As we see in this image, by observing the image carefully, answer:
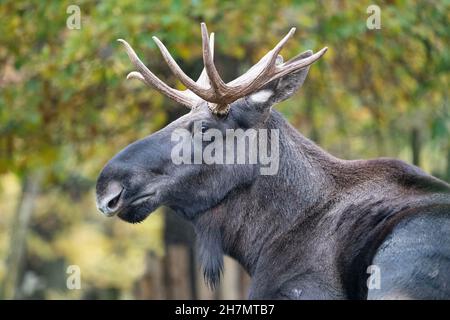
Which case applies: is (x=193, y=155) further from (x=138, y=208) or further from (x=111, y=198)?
(x=111, y=198)

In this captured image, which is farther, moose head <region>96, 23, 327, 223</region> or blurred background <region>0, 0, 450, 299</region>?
blurred background <region>0, 0, 450, 299</region>

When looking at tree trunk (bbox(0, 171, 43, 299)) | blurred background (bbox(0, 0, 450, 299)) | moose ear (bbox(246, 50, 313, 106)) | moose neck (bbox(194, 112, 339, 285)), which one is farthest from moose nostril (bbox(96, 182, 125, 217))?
tree trunk (bbox(0, 171, 43, 299))

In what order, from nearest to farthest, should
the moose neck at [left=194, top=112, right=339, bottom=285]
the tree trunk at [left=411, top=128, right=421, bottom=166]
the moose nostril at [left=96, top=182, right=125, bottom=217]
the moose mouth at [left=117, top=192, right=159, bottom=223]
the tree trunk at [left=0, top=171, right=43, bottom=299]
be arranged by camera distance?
1. the moose nostril at [left=96, top=182, right=125, bottom=217]
2. the moose mouth at [left=117, top=192, right=159, bottom=223]
3. the moose neck at [left=194, top=112, right=339, bottom=285]
4. the tree trunk at [left=411, top=128, right=421, bottom=166]
5. the tree trunk at [left=0, top=171, right=43, bottom=299]

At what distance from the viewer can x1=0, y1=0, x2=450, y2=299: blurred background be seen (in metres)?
11.7

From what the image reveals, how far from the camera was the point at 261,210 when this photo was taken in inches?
262

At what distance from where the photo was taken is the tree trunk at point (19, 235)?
16.2m

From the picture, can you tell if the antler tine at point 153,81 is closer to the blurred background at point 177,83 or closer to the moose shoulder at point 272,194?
the moose shoulder at point 272,194

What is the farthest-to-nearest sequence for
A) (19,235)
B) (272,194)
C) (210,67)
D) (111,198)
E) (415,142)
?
(19,235) < (415,142) < (272,194) < (210,67) < (111,198)

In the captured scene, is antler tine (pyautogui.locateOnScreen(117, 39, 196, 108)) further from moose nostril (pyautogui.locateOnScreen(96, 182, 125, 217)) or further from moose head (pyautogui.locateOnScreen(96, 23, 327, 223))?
moose nostril (pyautogui.locateOnScreen(96, 182, 125, 217))

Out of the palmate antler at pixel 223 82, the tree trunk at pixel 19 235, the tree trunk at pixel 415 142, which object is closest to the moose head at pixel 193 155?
the palmate antler at pixel 223 82

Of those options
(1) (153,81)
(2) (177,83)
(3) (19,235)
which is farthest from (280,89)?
(3) (19,235)

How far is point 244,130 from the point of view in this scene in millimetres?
6648

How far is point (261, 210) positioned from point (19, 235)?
35.3 feet
